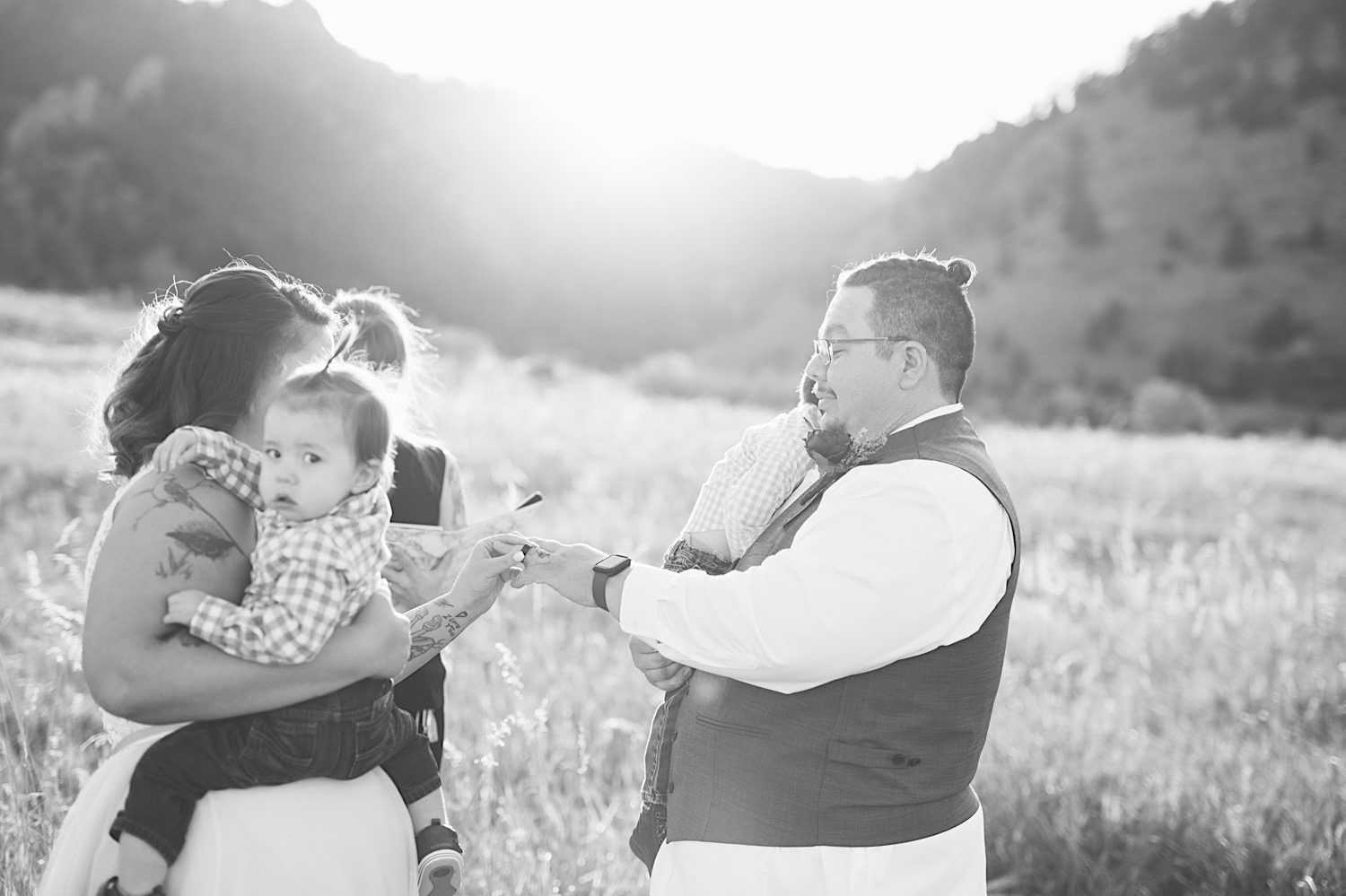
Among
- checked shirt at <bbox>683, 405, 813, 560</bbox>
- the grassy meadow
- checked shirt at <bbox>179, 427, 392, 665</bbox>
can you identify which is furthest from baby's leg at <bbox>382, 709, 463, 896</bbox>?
checked shirt at <bbox>683, 405, 813, 560</bbox>

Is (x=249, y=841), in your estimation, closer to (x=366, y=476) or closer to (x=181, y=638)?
(x=181, y=638)

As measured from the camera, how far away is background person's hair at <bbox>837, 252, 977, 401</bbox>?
9.61 ft

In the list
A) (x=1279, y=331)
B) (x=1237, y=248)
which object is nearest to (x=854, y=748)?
(x=1279, y=331)

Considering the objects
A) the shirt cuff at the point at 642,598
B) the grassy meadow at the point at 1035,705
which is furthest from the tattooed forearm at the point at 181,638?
the grassy meadow at the point at 1035,705

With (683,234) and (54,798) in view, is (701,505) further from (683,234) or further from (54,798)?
(683,234)

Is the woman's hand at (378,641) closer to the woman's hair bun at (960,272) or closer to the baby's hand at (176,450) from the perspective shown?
the baby's hand at (176,450)

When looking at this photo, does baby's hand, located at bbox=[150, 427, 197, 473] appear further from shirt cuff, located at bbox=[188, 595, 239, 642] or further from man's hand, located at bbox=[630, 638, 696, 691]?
man's hand, located at bbox=[630, 638, 696, 691]

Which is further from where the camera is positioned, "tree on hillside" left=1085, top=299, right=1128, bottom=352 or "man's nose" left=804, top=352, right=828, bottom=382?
"tree on hillside" left=1085, top=299, right=1128, bottom=352

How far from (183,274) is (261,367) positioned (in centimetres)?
6524

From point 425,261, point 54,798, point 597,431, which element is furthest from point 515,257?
point 54,798

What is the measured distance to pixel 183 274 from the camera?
197 ft

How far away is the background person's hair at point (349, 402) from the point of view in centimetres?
232

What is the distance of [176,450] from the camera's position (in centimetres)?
239

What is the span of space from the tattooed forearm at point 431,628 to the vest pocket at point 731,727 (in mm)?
833
